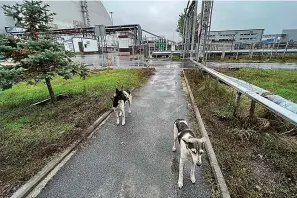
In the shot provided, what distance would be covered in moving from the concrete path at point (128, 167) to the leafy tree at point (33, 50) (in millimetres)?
2474

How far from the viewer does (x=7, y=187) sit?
252 centimetres

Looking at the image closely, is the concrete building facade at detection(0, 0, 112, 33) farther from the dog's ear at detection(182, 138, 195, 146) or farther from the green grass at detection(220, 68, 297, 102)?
the dog's ear at detection(182, 138, 195, 146)

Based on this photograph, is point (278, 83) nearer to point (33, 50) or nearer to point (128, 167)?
point (128, 167)

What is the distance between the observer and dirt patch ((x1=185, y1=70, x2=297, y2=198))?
2.46 m

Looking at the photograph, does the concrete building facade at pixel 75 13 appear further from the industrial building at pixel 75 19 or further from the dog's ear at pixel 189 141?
the dog's ear at pixel 189 141

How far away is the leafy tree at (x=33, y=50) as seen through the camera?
4.76 meters

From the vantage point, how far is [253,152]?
3.24 meters

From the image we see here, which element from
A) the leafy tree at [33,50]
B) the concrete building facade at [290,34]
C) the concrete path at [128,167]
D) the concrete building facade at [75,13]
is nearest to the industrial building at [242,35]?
the concrete building facade at [290,34]

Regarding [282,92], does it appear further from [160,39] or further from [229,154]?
[160,39]

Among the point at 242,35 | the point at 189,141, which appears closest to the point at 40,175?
the point at 189,141

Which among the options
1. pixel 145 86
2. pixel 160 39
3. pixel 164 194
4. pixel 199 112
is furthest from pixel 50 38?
pixel 160 39

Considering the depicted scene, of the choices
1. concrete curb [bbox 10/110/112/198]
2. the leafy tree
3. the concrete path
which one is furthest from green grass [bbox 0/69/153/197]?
the leafy tree

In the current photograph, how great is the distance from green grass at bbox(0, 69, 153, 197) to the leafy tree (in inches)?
42.3

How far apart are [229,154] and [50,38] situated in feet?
20.5
